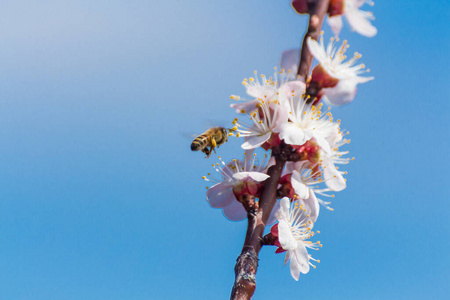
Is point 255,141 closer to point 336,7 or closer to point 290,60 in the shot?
point 290,60

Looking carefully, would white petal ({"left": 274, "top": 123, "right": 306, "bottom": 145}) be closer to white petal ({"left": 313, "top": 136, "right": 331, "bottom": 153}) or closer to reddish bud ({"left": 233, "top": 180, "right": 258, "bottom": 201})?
white petal ({"left": 313, "top": 136, "right": 331, "bottom": 153})

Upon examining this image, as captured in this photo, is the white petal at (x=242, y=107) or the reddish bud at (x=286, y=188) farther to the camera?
the white petal at (x=242, y=107)

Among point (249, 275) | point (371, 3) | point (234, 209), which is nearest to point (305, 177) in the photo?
point (234, 209)

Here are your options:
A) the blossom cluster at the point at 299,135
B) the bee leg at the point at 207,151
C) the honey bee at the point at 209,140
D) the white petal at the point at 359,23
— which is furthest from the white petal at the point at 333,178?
the bee leg at the point at 207,151

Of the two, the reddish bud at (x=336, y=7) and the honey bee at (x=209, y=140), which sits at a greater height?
the honey bee at (x=209, y=140)

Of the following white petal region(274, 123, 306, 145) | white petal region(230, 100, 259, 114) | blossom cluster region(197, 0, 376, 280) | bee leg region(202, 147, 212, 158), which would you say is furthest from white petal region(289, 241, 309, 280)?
bee leg region(202, 147, 212, 158)

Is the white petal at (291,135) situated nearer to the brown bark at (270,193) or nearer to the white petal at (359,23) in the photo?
the brown bark at (270,193)
